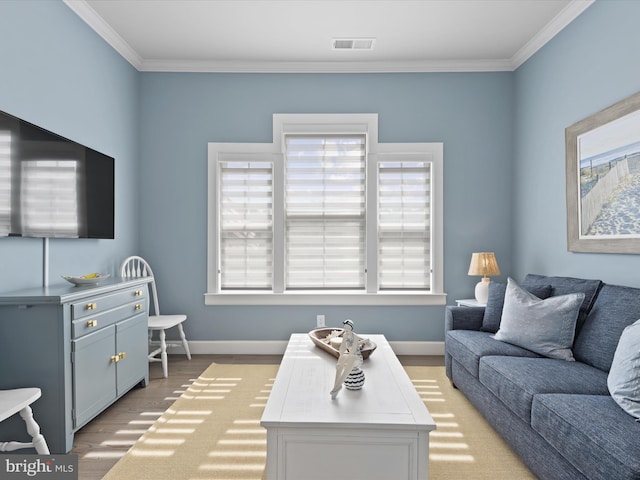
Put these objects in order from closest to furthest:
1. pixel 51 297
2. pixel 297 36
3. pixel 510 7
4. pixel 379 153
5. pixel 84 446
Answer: pixel 51 297, pixel 84 446, pixel 510 7, pixel 297 36, pixel 379 153

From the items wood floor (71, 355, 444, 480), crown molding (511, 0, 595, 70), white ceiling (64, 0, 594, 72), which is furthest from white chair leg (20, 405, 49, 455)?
crown molding (511, 0, 595, 70)

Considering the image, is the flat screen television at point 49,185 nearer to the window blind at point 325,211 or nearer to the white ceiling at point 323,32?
the white ceiling at point 323,32

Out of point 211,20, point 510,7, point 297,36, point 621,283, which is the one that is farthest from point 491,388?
point 211,20

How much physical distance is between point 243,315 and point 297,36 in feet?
8.73

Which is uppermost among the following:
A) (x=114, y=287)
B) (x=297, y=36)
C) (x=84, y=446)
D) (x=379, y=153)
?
(x=297, y=36)

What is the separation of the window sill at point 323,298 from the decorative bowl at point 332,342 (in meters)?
1.12

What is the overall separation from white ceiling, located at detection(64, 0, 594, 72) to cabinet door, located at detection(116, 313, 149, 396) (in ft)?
7.79

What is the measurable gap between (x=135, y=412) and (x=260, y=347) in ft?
4.76

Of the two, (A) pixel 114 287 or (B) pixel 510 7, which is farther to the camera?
(B) pixel 510 7

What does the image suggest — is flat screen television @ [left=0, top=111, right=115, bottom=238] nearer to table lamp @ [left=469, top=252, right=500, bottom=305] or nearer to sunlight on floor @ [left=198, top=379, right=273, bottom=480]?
sunlight on floor @ [left=198, top=379, right=273, bottom=480]

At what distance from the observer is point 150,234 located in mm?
3943

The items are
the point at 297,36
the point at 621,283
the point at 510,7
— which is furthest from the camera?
the point at 297,36

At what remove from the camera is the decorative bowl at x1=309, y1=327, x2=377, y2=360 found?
231 centimetres

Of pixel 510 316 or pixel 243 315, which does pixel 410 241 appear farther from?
pixel 243 315
